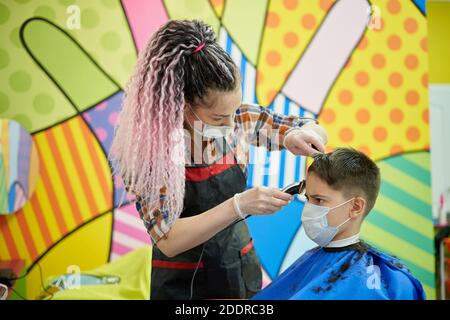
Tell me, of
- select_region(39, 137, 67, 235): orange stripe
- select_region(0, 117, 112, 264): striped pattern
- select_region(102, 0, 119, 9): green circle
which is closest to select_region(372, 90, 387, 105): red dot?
select_region(102, 0, 119, 9): green circle

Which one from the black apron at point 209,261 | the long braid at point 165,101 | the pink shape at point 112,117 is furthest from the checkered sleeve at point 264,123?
the pink shape at point 112,117

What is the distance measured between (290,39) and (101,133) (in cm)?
104

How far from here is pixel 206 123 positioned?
149 cm

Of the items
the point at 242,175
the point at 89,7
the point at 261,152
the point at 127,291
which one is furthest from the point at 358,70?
the point at 127,291

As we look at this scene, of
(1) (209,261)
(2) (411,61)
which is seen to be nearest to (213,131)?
(1) (209,261)

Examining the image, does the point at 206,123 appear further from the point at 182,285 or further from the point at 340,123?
the point at 340,123

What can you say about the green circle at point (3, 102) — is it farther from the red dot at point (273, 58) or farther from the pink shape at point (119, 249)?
the red dot at point (273, 58)

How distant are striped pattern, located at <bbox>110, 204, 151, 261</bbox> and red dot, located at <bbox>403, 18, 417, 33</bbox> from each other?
156cm

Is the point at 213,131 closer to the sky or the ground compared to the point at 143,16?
closer to the ground

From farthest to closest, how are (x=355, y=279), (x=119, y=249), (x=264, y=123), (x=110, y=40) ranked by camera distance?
(x=119, y=249), (x=110, y=40), (x=264, y=123), (x=355, y=279)

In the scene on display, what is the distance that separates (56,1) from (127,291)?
1.38 m

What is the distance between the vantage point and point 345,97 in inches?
93.1

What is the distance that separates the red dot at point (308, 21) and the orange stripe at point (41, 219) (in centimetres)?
153

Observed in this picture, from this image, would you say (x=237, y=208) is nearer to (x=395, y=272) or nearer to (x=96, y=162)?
(x=395, y=272)
